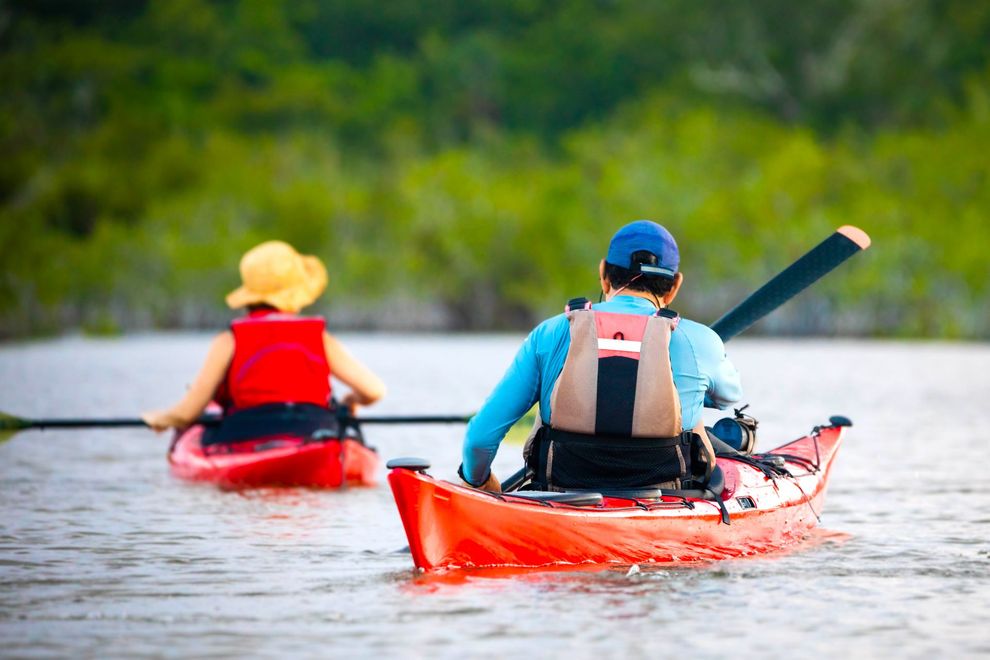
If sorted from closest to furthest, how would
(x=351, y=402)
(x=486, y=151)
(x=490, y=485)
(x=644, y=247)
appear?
(x=644, y=247) → (x=490, y=485) → (x=351, y=402) → (x=486, y=151)

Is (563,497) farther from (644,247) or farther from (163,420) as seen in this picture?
(163,420)

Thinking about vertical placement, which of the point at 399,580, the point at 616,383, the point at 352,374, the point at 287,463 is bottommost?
the point at 399,580

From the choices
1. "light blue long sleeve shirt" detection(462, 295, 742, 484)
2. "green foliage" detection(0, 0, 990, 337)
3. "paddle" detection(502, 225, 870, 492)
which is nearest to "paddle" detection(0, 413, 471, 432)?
"paddle" detection(502, 225, 870, 492)

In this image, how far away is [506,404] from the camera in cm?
662

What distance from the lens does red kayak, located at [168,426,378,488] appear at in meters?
10.1

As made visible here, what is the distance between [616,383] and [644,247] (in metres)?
0.51

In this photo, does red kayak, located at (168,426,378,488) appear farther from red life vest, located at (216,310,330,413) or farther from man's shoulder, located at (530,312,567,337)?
man's shoulder, located at (530,312,567,337)

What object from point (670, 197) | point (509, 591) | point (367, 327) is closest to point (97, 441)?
point (509, 591)

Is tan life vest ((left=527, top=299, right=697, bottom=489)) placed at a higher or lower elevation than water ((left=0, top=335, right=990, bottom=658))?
higher

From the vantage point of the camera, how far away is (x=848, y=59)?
5578 cm

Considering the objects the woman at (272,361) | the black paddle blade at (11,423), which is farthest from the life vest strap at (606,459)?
the black paddle blade at (11,423)

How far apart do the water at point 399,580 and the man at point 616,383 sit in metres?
0.45

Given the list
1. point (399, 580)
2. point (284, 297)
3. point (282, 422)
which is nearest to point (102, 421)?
point (282, 422)

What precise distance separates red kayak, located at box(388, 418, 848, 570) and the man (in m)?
0.14
